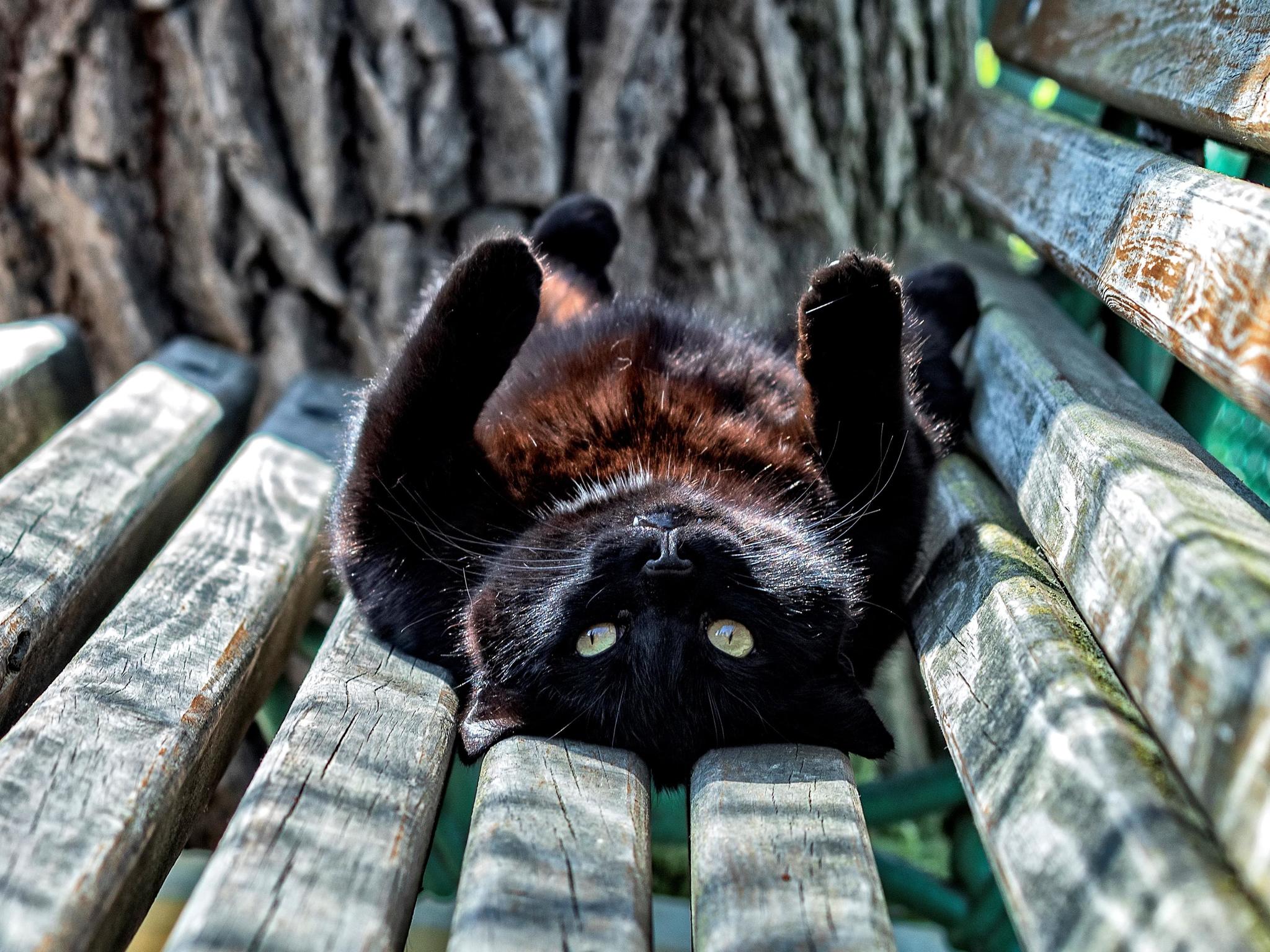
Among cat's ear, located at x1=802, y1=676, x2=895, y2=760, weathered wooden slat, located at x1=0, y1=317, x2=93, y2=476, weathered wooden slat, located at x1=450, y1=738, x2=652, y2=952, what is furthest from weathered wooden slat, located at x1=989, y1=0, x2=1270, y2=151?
weathered wooden slat, located at x1=0, y1=317, x2=93, y2=476

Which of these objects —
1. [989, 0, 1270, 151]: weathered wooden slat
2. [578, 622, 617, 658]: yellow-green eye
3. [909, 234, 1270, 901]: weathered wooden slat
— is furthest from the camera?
[578, 622, 617, 658]: yellow-green eye

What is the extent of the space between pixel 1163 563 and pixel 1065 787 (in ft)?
0.69

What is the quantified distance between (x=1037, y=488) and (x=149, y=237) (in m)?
2.21

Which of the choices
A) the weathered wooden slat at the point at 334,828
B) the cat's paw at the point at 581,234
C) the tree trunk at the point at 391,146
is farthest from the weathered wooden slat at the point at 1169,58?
the weathered wooden slat at the point at 334,828

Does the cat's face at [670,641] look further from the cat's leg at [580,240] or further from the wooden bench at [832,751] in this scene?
the cat's leg at [580,240]

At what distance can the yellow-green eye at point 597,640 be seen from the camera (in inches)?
Result: 58.2

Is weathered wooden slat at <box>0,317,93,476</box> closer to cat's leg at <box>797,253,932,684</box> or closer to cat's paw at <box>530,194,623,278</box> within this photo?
cat's paw at <box>530,194,623,278</box>

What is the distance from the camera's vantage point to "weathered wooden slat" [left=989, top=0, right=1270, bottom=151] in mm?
1276

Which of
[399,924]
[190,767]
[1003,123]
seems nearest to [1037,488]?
[399,924]

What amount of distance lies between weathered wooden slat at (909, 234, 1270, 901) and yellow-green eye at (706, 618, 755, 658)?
407mm

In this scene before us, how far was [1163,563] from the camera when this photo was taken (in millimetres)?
925

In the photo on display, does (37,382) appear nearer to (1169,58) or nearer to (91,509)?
(91,509)

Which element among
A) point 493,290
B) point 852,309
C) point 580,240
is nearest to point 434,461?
point 493,290

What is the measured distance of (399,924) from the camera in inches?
39.2
